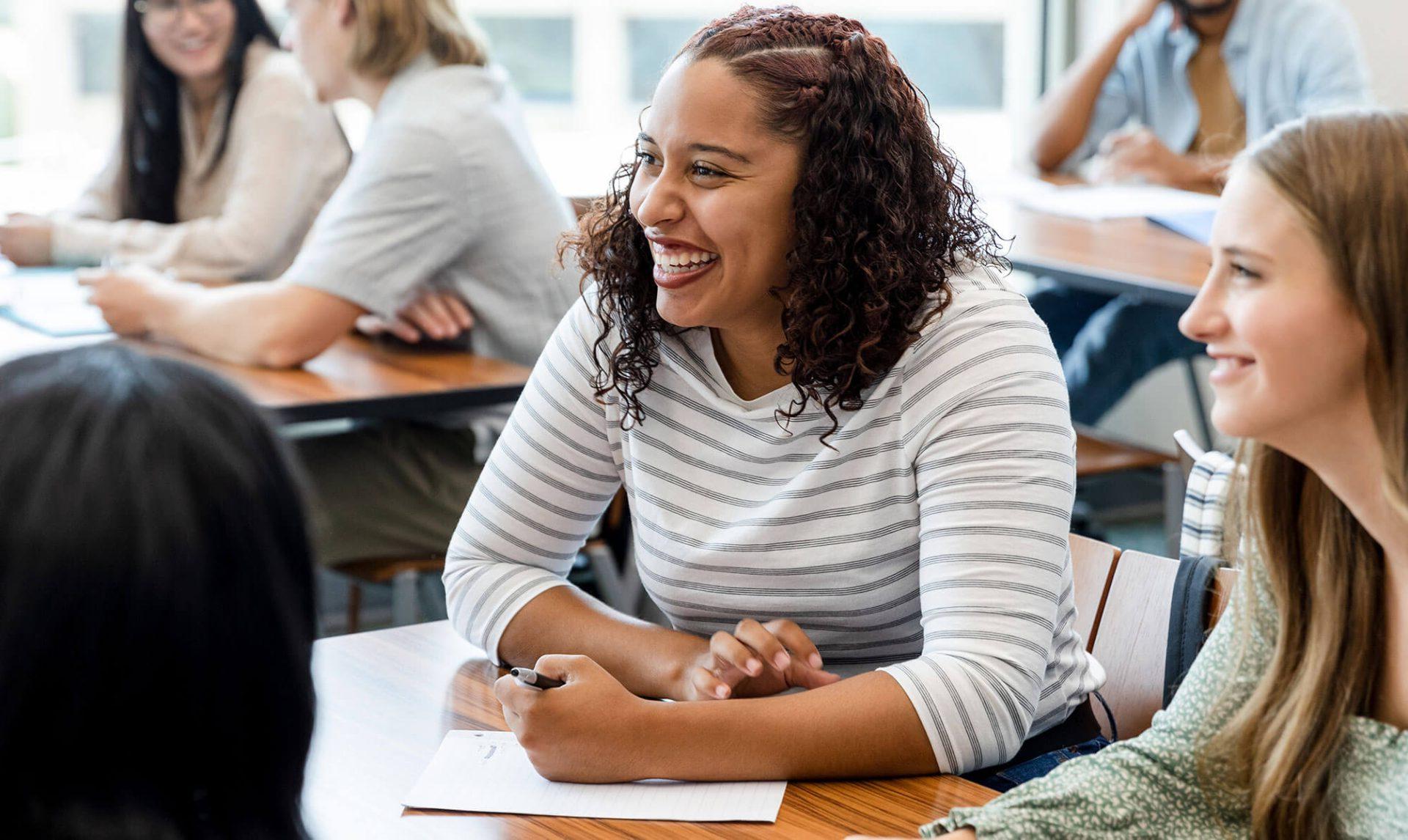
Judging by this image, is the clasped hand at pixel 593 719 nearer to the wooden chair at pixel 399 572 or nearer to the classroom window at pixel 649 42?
the wooden chair at pixel 399 572

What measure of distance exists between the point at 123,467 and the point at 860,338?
2.72ft

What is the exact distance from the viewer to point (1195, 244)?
3.01 meters

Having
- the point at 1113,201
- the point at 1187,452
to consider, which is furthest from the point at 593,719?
the point at 1113,201

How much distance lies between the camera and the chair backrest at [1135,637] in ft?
4.91

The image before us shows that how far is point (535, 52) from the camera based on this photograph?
13.4 feet

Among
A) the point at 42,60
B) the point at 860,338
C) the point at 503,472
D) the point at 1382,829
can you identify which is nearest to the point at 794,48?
the point at 860,338

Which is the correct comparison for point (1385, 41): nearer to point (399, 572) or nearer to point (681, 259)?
point (399, 572)

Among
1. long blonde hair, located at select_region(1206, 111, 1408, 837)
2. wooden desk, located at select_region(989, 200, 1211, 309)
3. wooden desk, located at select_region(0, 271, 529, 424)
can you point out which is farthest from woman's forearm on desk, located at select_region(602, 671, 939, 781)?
wooden desk, located at select_region(989, 200, 1211, 309)

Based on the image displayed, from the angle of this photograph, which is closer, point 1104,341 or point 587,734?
point 587,734

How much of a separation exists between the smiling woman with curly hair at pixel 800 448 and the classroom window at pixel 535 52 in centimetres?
259

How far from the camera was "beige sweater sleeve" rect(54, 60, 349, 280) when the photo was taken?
2.93 m

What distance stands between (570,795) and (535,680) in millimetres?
107

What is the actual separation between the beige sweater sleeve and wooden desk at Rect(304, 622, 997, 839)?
165 centimetres

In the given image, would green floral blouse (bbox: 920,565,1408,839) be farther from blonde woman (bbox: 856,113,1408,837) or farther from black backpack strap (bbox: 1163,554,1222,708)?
black backpack strap (bbox: 1163,554,1222,708)
